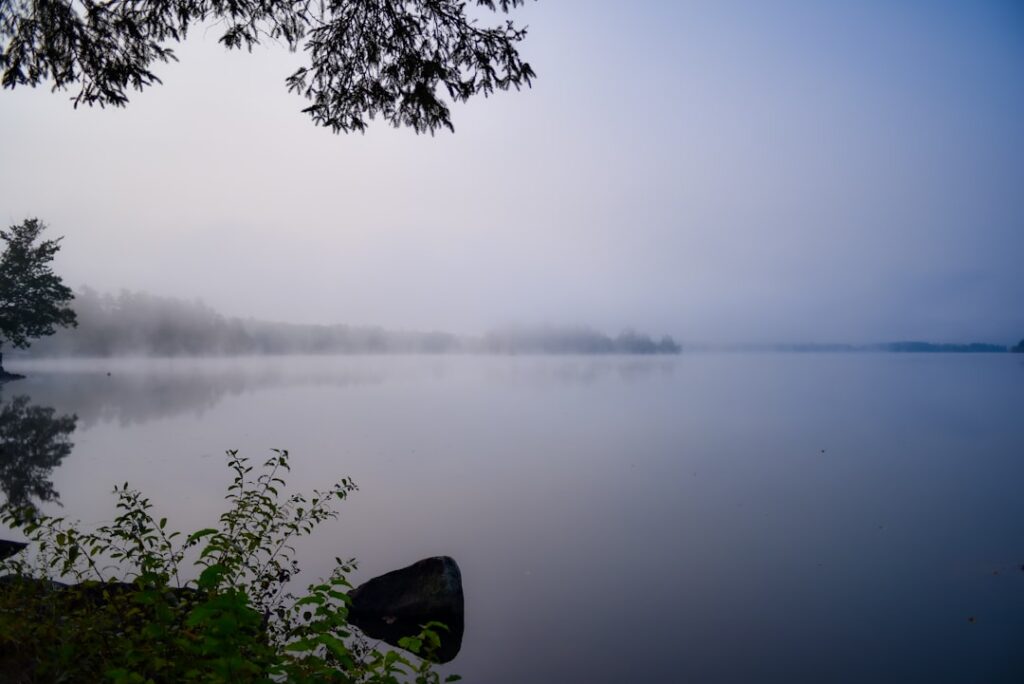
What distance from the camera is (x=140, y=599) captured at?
9.56 ft

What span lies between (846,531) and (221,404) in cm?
3660

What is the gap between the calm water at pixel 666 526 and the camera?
753 cm

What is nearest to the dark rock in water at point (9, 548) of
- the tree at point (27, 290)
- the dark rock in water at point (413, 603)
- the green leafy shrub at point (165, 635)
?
the green leafy shrub at point (165, 635)

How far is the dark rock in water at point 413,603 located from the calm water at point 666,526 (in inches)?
17.4

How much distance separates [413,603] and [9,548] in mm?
6797

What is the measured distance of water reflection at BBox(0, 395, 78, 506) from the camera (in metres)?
13.5

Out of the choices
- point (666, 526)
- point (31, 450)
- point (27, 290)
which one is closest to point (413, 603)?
point (666, 526)

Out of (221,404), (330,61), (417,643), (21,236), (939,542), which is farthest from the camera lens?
(21,236)

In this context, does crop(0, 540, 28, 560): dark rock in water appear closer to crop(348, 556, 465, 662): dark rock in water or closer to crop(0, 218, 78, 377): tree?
crop(348, 556, 465, 662): dark rock in water

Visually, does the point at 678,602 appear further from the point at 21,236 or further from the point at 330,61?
the point at 21,236

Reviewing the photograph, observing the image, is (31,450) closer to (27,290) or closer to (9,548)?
(9,548)

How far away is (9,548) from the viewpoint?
334 inches

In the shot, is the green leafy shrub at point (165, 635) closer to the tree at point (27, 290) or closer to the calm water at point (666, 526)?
the calm water at point (666, 526)

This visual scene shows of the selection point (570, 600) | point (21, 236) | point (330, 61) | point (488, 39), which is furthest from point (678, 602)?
point (21, 236)
